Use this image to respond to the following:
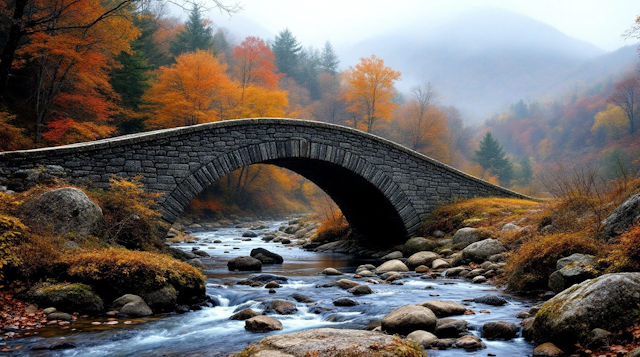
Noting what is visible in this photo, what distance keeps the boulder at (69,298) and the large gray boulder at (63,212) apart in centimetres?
145

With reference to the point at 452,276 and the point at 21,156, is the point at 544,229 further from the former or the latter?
the point at 21,156

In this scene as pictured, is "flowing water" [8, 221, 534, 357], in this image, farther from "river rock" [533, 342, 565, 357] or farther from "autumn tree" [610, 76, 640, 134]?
"autumn tree" [610, 76, 640, 134]

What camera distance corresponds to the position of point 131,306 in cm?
589

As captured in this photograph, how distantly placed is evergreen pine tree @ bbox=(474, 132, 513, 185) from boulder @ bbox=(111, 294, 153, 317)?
135 feet

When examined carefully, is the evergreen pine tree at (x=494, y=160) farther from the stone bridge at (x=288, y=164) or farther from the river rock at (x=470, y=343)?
the river rock at (x=470, y=343)

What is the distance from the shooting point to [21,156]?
27.1 ft

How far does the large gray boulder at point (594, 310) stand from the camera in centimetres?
420

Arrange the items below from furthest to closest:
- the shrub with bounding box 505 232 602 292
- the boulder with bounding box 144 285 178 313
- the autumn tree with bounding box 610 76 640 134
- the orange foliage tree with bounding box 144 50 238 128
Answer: the autumn tree with bounding box 610 76 640 134, the orange foliage tree with bounding box 144 50 238 128, the shrub with bounding box 505 232 602 292, the boulder with bounding box 144 285 178 313

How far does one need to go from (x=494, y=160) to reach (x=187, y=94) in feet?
99.5

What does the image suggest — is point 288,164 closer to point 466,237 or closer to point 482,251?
point 466,237

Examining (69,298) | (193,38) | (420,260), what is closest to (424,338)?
(69,298)

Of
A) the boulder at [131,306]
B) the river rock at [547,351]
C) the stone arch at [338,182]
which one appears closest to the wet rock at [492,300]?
the river rock at [547,351]

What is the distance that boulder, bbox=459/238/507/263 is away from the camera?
9891mm

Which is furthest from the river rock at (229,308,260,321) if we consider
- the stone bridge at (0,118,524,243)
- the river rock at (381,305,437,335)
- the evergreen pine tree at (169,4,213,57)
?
the evergreen pine tree at (169,4,213,57)
